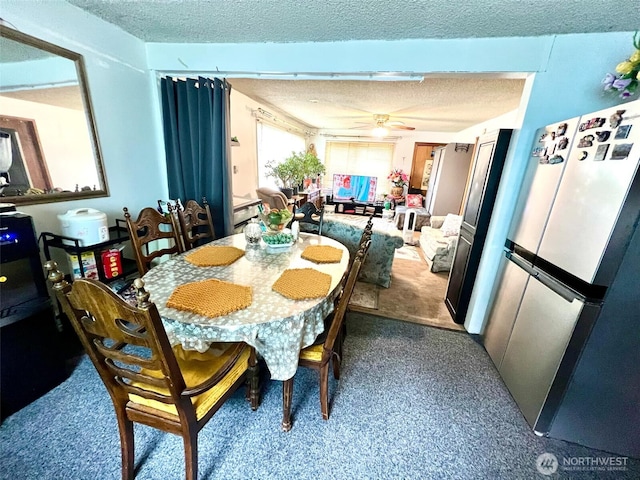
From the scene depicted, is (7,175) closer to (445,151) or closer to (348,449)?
(348,449)

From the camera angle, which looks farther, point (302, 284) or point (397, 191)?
point (397, 191)

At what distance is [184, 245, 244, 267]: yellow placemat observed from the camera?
1532mm

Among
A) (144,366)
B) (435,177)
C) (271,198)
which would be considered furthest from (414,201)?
(144,366)

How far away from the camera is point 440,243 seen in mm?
3443

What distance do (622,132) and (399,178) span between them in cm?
541

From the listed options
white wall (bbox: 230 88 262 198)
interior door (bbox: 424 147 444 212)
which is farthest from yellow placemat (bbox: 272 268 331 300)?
interior door (bbox: 424 147 444 212)

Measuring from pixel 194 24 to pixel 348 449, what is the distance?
2.81 metres

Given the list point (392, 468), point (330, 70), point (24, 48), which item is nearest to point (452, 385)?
point (392, 468)

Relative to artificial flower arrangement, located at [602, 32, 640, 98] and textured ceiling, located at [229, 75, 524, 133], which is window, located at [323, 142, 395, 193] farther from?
artificial flower arrangement, located at [602, 32, 640, 98]

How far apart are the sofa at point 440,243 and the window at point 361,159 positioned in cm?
279

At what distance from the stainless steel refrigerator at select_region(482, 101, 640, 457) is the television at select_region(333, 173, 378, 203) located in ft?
17.5

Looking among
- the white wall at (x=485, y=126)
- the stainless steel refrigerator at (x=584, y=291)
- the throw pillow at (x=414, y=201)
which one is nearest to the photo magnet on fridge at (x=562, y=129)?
the stainless steel refrigerator at (x=584, y=291)

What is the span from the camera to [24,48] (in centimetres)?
141

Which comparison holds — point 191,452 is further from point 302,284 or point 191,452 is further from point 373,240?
point 373,240
